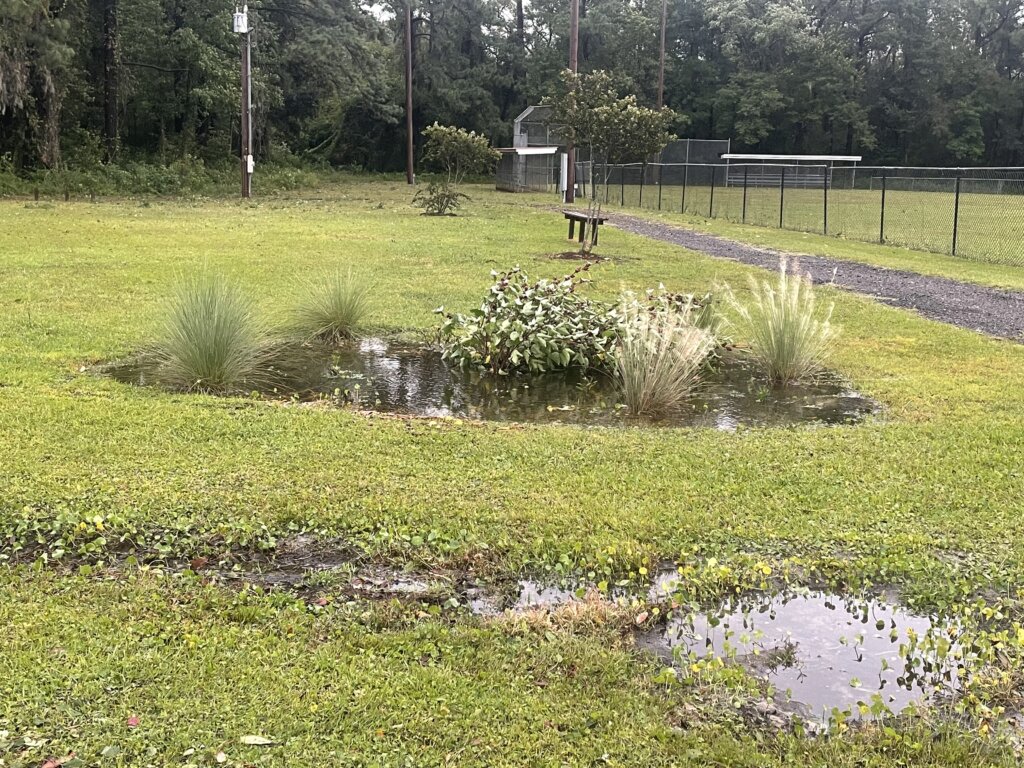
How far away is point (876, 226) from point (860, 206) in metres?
7.66

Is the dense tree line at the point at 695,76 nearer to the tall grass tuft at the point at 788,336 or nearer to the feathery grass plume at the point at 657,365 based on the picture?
the tall grass tuft at the point at 788,336

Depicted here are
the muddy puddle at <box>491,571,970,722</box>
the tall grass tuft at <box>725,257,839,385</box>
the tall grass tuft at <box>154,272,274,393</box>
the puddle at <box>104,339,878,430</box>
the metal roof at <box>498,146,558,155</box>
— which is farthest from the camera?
the metal roof at <box>498,146,558,155</box>

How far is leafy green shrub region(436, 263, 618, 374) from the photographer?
6.61 m

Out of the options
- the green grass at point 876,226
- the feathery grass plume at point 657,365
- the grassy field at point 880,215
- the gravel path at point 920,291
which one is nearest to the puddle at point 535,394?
the feathery grass plume at point 657,365

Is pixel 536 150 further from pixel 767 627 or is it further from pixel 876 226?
pixel 767 627

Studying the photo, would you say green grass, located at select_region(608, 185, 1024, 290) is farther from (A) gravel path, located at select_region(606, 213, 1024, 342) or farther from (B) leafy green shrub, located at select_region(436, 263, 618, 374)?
(B) leafy green shrub, located at select_region(436, 263, 618, 374)

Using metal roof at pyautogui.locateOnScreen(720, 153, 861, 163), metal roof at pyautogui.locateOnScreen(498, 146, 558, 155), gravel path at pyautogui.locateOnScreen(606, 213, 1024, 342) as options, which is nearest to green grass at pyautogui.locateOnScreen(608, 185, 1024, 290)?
gravel path at pyautogui.locateOnScreen(606, 213, 1024, 342)

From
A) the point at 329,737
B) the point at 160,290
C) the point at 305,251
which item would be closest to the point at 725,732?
the point at 329,737

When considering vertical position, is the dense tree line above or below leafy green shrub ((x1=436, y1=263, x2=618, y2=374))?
above

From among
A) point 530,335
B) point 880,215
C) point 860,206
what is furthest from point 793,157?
point 530,335

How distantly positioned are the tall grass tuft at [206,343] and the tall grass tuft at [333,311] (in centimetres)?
145

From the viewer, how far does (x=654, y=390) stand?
227 inches

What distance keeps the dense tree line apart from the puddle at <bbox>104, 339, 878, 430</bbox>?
3642 cm

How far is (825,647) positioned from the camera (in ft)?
10.0
